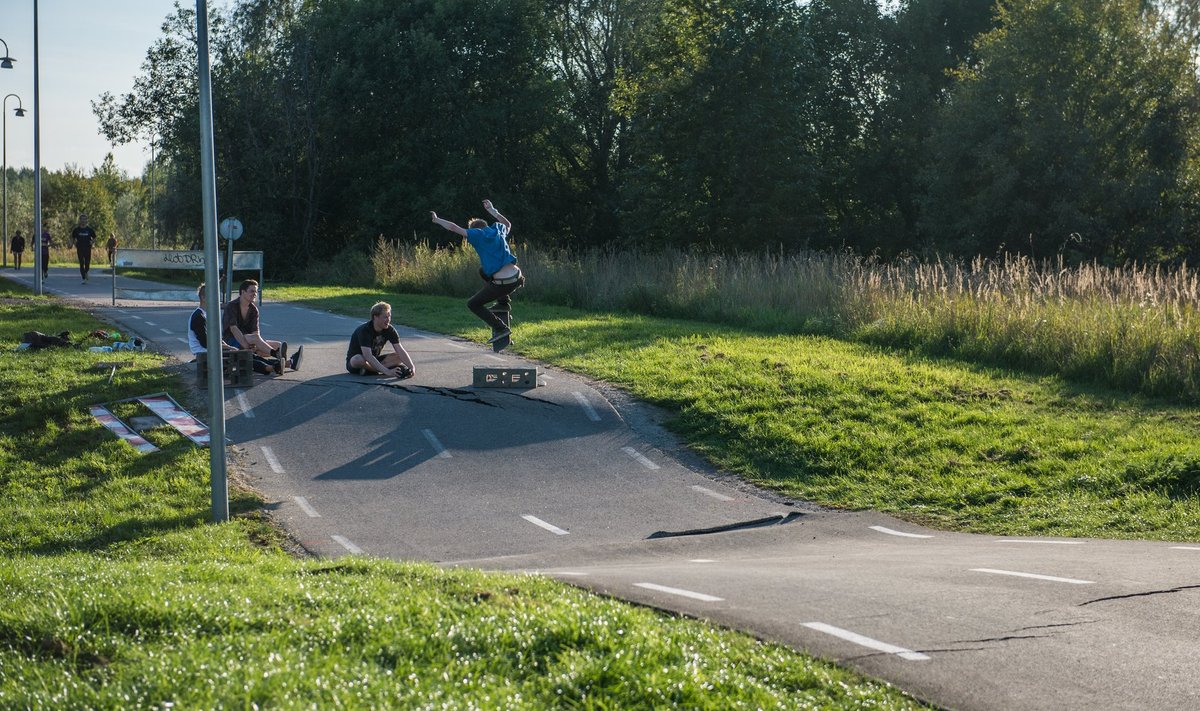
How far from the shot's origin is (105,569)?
6793 millimetres

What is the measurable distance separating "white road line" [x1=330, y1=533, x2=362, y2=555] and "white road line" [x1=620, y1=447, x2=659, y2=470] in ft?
13.1

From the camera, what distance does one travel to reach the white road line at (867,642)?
209 inches

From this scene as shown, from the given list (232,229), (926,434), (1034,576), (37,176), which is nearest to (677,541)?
(1034,576)

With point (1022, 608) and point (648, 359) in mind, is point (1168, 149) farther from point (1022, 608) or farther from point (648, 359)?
point (1022, 608)

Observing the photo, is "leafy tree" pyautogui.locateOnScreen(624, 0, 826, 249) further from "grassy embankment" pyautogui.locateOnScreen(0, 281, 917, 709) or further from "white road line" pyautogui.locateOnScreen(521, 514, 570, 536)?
"grassy embankment" pyautogui.locateOnScreen(0, 281, 917, 709)

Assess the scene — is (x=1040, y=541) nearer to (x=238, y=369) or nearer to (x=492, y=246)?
(x=492, y=246)

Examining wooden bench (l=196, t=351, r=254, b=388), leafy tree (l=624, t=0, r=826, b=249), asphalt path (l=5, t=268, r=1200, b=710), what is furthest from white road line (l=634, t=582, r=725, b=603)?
leafy tree (l=624, t=0, r=826, b=249)

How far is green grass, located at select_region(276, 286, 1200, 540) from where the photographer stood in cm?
1124

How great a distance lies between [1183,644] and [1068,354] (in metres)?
11.2

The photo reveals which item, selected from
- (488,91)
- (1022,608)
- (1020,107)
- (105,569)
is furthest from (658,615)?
(488,91)

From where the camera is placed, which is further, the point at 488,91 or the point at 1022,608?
the point at 488,91

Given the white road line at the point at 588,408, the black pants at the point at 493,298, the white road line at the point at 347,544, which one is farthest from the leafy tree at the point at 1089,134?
the white road line at the point at 347,544

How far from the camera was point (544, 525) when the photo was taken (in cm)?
1080

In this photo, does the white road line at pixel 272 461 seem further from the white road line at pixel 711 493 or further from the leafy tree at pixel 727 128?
the leafy tree at pixel 727 128
